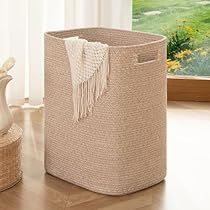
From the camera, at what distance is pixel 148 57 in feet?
6.86

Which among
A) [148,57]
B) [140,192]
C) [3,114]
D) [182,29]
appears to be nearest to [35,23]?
[182,29]

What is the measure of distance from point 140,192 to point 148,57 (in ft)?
1.69

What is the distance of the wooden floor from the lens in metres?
2.04

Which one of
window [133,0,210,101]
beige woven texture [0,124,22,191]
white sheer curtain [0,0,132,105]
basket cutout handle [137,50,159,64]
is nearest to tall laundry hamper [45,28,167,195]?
basket cutout handle [137,50,159,64]

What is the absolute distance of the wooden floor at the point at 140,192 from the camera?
6.68ft

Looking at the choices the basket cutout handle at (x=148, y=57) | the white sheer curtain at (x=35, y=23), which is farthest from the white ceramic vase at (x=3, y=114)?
the white sheer curtain at (x=35, y=23)

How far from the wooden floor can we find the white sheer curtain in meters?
0.49

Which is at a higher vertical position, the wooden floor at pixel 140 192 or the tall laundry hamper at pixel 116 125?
the tall laundry hamper at pixel 116 125

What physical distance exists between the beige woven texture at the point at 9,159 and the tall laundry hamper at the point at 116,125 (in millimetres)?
145

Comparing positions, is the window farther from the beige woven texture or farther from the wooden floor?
the beige woven texture

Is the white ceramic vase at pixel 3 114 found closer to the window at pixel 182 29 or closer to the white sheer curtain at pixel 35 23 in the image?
the white sheer curtain at pixel 35 23

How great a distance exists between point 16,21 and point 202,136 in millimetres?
1237

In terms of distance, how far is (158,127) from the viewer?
2.17m

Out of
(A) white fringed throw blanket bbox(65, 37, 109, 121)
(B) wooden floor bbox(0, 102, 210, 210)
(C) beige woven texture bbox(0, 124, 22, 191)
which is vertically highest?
(A) white fringed throw blanket bbox(65, 37, 109, 121)
